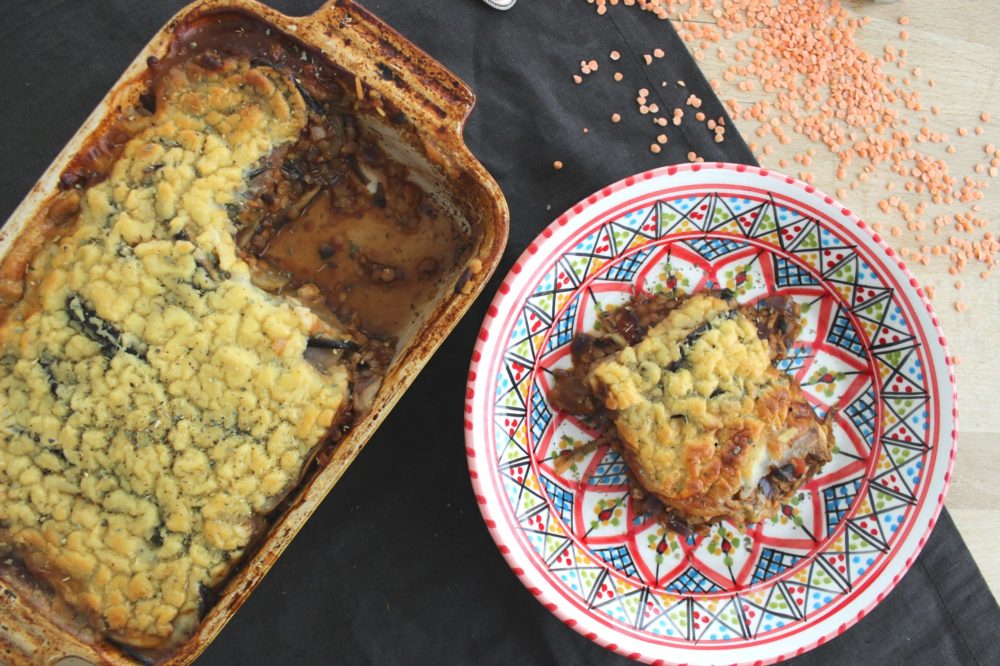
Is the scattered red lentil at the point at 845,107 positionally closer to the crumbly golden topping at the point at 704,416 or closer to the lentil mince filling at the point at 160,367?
the crumbly golden topping at the point at 704,416

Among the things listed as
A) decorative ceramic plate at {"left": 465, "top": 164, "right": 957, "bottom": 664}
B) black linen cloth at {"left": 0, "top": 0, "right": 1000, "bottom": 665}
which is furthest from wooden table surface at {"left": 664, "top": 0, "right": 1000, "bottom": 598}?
decorative ceramic plate at {"left": 465, "top": 164, "right": 957, "bottom": 664}

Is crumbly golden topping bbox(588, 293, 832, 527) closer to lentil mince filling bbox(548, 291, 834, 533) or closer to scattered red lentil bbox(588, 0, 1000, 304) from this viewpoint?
lentil mince filling bbox(548, 291, 834, 533)

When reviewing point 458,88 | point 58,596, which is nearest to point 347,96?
point 458,88

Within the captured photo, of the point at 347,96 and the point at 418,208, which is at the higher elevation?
the point at 347,96

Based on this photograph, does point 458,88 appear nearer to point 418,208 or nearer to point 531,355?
point 418,208

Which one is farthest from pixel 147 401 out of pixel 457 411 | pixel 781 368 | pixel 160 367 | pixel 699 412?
pixel 781 368

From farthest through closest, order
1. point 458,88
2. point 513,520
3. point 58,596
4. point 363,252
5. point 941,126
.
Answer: point 941,126, point 363,252, point 513,520, point 458,88, point 58,596
